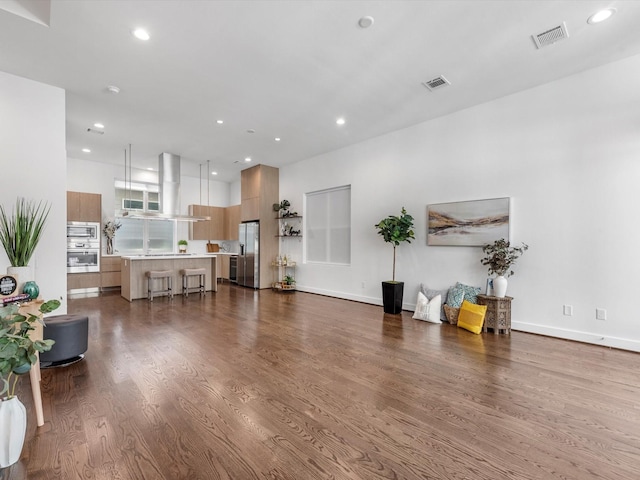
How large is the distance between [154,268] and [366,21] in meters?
6.14

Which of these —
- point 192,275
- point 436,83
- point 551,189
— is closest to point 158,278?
point 192,275

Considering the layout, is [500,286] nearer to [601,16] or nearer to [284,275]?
[601,16]

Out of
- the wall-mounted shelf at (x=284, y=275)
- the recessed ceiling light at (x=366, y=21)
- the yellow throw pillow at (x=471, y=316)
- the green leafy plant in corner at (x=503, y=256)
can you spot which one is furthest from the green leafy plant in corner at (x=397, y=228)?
the wall-mounted shelf at (x=284, y=275)

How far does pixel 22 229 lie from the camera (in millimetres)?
3258

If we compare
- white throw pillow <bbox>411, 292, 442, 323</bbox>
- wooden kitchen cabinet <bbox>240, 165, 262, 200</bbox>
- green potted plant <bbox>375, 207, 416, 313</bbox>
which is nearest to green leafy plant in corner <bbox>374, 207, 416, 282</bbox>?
green potted plant <bbox>375, 207, 416, 313</bbox>

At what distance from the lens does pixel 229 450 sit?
1704 millimetres

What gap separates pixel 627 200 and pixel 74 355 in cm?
622

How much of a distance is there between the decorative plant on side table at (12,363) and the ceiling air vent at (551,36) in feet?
15.2

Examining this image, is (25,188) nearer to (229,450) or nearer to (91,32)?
(91,32)

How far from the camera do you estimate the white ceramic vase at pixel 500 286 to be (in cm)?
399

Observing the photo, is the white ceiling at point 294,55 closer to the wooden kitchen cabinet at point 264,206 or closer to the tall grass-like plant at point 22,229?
the tall grass-like plant at point 22,229

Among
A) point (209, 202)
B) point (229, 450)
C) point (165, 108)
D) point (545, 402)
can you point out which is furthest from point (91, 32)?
point (209, 202)

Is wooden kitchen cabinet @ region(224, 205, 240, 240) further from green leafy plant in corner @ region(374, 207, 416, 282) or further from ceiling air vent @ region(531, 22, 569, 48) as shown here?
ceiling air vent @ region(531, 22, 569, 48)

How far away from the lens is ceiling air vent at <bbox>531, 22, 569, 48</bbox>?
2859 millimetres
